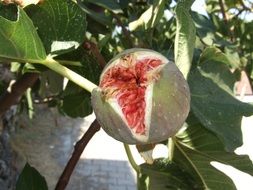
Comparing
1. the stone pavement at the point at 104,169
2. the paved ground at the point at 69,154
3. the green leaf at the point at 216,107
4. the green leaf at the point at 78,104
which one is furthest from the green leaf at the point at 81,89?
the stone pavement at the point at 104,169

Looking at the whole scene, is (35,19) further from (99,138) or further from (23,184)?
(99,138)

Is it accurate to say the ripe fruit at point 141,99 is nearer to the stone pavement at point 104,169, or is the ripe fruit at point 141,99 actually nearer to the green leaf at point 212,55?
the green leaf at point 212,55

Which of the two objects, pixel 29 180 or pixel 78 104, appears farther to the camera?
pixel 78 104

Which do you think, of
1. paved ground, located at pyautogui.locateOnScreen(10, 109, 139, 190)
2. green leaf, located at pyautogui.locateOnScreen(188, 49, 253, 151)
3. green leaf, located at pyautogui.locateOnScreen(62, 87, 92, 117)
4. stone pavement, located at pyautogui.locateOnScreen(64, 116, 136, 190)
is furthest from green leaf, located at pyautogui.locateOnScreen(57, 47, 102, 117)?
stone pavement, located at pyautogui.locateOnScreen(64, 116, 136, 190)

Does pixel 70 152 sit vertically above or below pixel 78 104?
below

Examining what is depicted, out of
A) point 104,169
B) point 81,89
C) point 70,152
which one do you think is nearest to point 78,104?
point 81,89

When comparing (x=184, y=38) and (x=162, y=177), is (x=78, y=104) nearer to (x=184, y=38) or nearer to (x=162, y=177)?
(x=162, y=177)

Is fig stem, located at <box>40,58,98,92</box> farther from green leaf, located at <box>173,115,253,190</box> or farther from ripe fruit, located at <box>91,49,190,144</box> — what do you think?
green leaf, located at <box>173,115,253,190</box>
